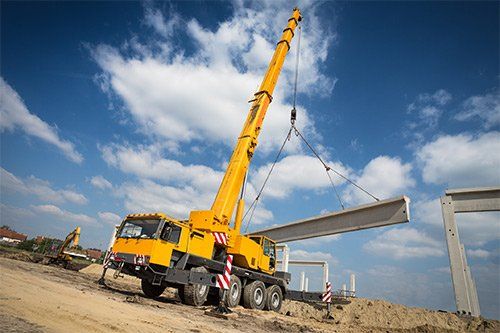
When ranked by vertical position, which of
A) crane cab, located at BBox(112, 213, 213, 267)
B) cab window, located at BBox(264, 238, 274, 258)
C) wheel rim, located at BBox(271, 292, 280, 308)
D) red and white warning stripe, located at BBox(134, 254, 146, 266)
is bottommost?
wheel rim, located at BBox(271, 292, 280, 308)

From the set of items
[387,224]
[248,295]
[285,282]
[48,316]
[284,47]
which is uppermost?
[284,47]

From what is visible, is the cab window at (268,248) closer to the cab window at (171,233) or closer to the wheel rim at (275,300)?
the wheel rim at (275,300)

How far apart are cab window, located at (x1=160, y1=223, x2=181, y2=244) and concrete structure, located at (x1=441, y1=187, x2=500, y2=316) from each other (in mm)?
8087

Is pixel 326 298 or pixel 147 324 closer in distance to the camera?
pixel 147 324

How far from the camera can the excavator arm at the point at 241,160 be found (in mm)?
10008

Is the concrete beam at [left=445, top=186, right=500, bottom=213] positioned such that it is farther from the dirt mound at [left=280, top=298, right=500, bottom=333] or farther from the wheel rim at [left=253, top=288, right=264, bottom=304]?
the wheel rim at [left=253, top=288, right=264, bottom=304]

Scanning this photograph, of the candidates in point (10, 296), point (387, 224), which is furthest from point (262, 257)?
point (10, 296)

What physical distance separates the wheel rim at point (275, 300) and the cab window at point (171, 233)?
548cm

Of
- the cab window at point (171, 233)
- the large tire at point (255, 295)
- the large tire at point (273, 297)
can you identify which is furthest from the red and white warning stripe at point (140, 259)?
the large tire at point (273, 297)

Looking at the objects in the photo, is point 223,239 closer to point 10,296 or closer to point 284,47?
point 10,296

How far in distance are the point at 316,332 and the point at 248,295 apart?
3.74m

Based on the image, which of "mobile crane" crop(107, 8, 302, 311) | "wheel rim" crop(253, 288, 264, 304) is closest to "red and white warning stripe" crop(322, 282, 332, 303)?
"mobile crane" crop(107, 8, 302, 311)

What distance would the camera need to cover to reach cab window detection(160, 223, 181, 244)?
8.38 m

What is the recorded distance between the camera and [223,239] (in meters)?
9.91
